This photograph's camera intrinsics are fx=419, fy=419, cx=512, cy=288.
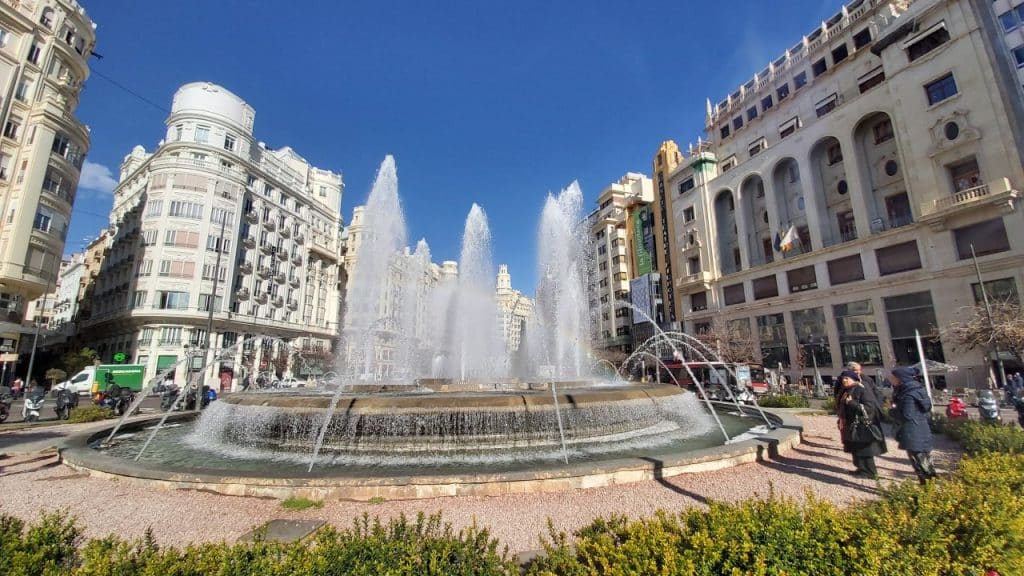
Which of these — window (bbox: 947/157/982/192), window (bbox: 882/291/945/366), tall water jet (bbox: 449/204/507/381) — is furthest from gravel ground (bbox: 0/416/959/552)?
window (bbox: 947/157/982/192)

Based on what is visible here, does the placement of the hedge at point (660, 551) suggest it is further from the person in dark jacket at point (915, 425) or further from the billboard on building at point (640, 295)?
the billboard on building at point (640, 295)

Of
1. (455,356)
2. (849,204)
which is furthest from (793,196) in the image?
(455,356)

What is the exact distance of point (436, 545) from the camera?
10.0 feet

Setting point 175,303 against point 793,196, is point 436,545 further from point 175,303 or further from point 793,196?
point 175,303

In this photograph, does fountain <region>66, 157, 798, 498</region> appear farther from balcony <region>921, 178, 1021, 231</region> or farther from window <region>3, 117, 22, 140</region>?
window <region>3, 117, 22, 140</region>

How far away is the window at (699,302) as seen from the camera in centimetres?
4671

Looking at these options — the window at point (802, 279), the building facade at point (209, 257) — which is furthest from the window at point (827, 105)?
the building facade at point (209, 257)

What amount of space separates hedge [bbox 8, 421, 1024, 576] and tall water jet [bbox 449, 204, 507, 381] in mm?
24083

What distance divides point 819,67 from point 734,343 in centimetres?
2663

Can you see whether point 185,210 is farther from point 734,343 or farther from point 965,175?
point 965,175

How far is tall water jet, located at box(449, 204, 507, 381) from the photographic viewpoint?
27.4 meters

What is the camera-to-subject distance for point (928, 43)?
30109 mm

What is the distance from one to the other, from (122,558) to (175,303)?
50194 mm

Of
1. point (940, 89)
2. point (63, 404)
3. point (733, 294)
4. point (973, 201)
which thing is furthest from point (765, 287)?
point (63, 404)
